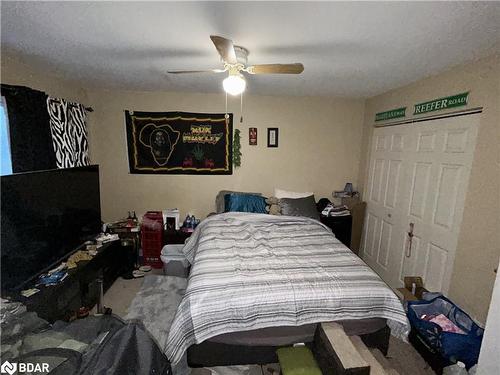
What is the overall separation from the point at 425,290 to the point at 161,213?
320 cm

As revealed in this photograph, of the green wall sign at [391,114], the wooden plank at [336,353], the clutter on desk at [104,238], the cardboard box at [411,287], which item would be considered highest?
the green wall sign at [391,114]

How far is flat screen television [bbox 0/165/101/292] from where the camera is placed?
1.66 metres

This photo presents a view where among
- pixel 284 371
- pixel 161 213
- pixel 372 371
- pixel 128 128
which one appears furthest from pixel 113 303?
pixel 372 371

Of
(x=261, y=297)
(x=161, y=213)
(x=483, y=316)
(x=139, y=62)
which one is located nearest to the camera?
(x=261, y=297)

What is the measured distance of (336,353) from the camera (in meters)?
1.45

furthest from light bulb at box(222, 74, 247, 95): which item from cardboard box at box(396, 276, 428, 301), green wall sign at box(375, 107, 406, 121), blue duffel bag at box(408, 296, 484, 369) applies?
cardboard box at box(396, 276, 428, 301)

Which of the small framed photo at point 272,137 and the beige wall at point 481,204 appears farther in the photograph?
the small framed photo at point 272,137

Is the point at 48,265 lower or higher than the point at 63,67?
lower

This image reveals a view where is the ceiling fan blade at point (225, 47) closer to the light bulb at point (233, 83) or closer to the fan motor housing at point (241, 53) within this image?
the light bulb at point (233, 83)

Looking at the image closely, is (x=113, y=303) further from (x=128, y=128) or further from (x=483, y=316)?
(x=483, y=316)

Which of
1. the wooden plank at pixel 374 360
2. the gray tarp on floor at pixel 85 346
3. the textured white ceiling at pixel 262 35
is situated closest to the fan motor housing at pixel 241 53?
the textured white ceiling at pixel 262 35

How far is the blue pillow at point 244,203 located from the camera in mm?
3285

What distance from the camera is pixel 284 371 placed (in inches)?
60.9

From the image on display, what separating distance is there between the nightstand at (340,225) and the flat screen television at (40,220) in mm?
2928
